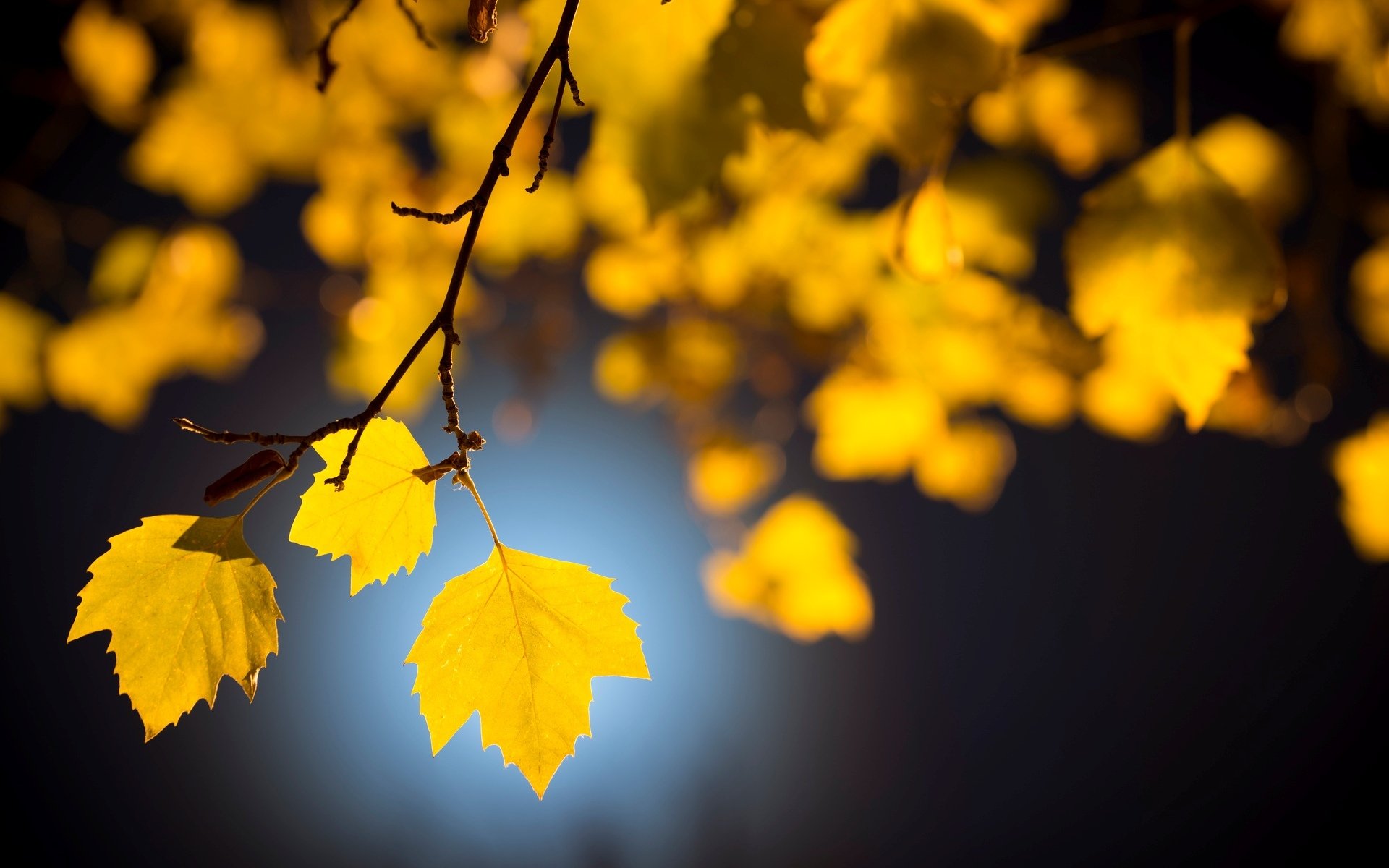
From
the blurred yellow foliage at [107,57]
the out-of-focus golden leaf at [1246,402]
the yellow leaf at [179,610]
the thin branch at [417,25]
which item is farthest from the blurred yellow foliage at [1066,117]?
the blurred yellow foliage at [107,57]

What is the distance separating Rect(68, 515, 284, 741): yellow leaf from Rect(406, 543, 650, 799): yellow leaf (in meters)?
0.04

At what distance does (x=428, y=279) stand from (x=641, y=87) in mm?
498

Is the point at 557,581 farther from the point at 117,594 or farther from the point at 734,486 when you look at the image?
the point at 734,486

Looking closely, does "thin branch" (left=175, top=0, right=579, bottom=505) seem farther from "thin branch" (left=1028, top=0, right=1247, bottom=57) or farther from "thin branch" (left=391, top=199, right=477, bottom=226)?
"thin branch" (left=1028, top=0, right=1247, bottom=57)

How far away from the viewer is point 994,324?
68 cm

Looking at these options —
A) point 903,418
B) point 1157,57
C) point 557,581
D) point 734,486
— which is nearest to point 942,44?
point 557,581

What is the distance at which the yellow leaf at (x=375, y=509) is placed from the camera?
0.18 meters

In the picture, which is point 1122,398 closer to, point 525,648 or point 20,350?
point 525,648

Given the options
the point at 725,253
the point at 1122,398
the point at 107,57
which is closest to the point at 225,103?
the point at 107,57

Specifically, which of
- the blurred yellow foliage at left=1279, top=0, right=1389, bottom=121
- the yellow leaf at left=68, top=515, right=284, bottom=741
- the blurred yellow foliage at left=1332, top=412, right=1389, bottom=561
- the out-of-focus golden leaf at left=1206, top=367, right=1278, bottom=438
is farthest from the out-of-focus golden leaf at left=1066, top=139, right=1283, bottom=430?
the blurred yellow foliage at left=1332, top=412, right=1389, bottom=561

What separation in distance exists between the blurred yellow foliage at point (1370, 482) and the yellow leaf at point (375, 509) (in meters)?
0.95

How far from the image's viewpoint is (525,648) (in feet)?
0.66

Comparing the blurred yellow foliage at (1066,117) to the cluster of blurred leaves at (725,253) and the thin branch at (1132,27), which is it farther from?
the thin branch at (1132,27)

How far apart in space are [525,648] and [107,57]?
2.71ft
